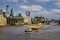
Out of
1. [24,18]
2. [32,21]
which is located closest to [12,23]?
[24,18]

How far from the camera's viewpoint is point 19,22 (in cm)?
5216

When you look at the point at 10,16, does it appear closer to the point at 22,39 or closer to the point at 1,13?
the point at 1,13

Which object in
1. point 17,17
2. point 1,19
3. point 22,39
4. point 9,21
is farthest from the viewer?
point 17,17

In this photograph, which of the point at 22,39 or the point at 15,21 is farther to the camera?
the point at 15,21

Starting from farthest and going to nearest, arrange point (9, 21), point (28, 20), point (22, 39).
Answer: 1. point (28, 20)
2. point (9, 21)
3. point (22, 39)

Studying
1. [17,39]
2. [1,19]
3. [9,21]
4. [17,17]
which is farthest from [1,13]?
[17,39]

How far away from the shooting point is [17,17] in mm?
55969

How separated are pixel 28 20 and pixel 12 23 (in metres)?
10.1

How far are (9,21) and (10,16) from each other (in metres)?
2.55

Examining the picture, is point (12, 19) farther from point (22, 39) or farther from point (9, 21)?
point (22, 39)

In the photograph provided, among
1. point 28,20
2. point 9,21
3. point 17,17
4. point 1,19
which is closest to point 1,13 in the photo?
point 1,19

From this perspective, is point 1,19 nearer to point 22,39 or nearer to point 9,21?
point 9,21

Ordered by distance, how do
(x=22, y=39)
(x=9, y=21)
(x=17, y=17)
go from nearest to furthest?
1. (x=22, y=39)
2. (x=9, y=21)
3. (x=17, y=17)

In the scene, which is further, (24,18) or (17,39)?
(24,18)
